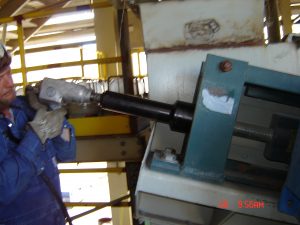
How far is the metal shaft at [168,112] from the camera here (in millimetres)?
695

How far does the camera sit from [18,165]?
3.40 ft

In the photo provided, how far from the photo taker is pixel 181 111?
0.72 metres

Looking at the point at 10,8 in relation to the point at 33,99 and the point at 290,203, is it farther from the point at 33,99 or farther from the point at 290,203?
the point at 290,203

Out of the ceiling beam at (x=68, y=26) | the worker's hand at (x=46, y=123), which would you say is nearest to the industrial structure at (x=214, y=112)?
the worker's hand at (x=46, y=123)

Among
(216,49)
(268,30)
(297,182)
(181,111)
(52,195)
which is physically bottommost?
(52,195)

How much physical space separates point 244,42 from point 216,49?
7 centimetres

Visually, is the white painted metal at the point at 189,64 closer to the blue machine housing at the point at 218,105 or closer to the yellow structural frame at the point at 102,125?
the blue machine housing at the point at 218,105

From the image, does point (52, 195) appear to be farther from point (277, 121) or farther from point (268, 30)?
point (268, 30)

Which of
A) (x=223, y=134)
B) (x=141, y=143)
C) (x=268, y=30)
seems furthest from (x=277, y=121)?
(x=141, y=143)

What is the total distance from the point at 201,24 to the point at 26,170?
29.1 inches

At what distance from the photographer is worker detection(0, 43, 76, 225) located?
105cm

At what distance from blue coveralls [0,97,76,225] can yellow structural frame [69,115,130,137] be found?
1.55ft

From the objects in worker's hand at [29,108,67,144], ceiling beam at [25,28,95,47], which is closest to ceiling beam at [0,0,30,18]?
ceiling beam at [25,28,95,47]

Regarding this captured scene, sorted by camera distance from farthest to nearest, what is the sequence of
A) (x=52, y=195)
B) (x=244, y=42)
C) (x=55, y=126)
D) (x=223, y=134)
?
(x=52, y=195) → (x=55, y=126) → (x=244, y=42) → (x=223, y=134)
